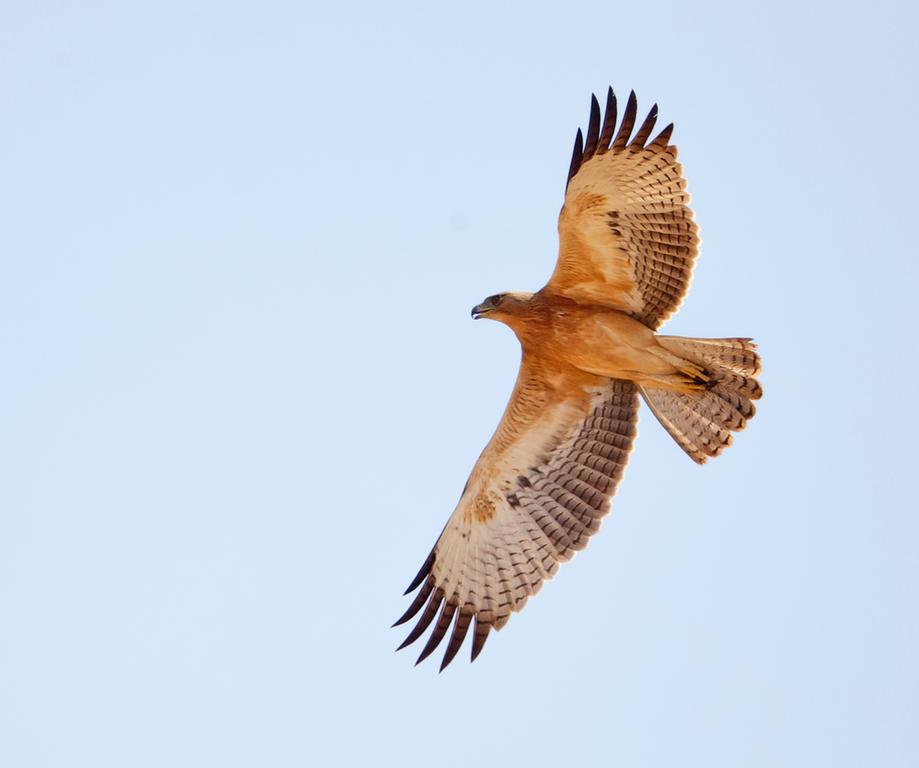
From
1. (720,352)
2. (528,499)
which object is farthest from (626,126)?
(528,499)

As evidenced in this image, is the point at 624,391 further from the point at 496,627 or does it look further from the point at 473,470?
the point at 496,627

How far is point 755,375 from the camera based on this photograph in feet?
37.0

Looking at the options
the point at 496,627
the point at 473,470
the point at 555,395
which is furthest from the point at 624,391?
the point at 496,627

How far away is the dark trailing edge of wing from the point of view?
10758 millimetres

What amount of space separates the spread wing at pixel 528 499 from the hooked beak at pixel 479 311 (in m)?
0.55

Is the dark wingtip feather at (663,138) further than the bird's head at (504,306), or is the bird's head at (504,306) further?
the bird's head at (504,306)

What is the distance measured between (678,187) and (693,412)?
69.0 inches

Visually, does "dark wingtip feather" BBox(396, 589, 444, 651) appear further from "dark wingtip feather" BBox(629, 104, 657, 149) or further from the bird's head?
"dark wingtip feather" BBox(629, 104, 657, 149)

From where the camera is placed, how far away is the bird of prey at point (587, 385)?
35.8 feet

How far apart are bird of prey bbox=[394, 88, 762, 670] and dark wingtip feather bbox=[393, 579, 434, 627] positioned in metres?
0.01

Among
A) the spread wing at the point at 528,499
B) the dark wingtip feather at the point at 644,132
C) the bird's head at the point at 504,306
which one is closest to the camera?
the dark wingtip feather at the point at 644,132

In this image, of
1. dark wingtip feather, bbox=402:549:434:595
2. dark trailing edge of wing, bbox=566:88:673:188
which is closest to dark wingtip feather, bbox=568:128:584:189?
dark trailing edge of wing, bbox=566:88:673:188

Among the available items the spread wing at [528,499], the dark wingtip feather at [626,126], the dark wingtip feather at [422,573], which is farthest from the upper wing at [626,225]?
the dark wingtip feather at [422,573]

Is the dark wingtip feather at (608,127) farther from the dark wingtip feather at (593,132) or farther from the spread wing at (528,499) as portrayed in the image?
the spread wing at (528,499)
